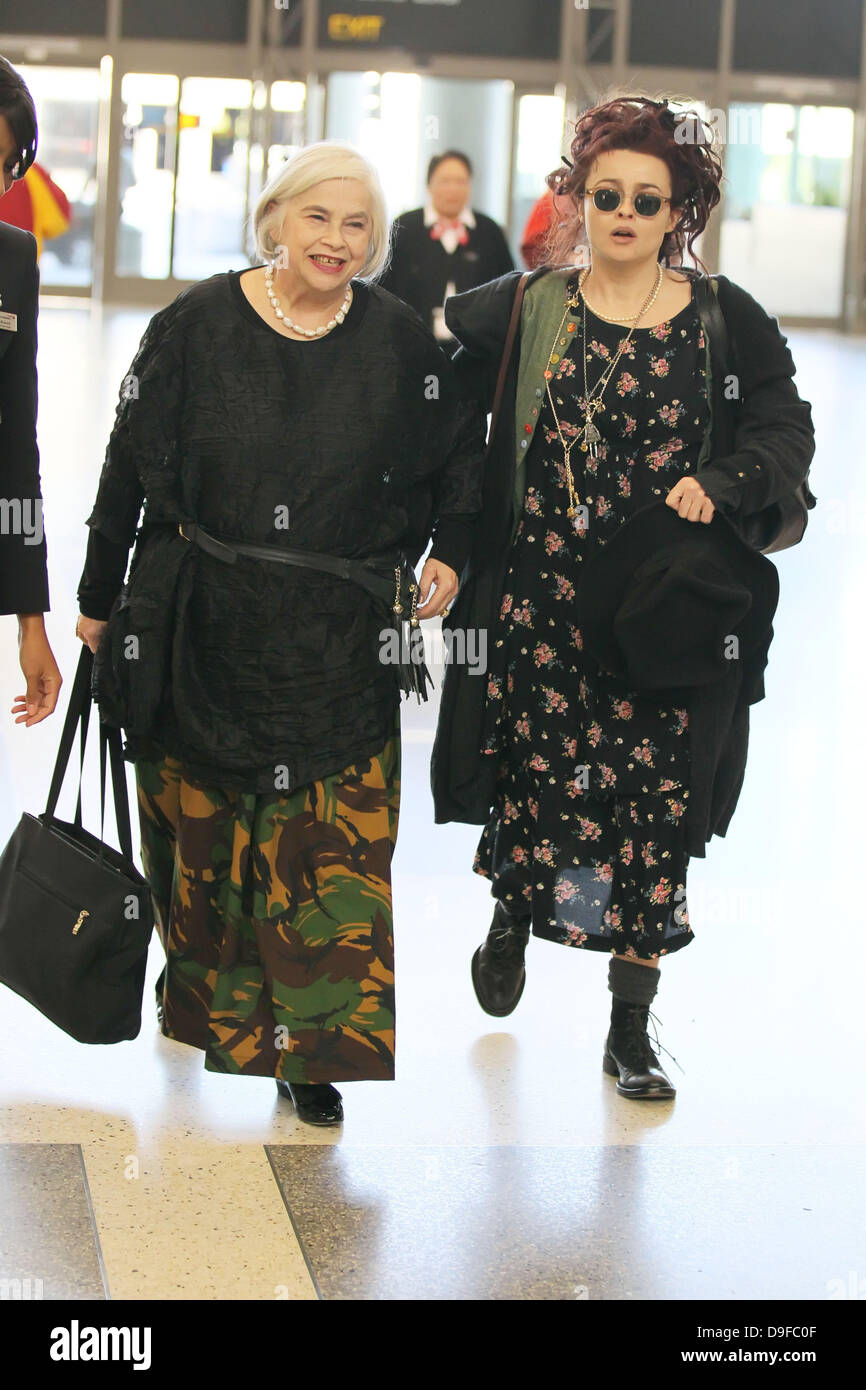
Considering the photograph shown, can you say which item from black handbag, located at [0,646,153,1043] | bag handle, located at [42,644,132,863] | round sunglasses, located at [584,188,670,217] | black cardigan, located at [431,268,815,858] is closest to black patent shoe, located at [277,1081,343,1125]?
black handbag, located at [0,646,153,1043]

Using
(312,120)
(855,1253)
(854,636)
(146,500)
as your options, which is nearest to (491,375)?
(146,500)

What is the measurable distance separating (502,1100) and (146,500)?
122 cm

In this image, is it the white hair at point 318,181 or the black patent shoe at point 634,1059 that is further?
the black patent shoe at point 634,1059

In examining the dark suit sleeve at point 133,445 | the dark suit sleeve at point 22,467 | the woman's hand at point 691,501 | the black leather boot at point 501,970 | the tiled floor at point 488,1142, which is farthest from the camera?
the black leather boot at point 501,970

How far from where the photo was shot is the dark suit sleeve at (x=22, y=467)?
8.80 ft

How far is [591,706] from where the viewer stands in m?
3.16

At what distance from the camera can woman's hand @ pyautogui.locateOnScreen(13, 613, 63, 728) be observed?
287cm

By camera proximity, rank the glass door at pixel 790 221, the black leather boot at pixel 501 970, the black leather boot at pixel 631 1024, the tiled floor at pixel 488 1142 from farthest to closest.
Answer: the glass door at pixel 790 221 → the black leather boot at pixel 501 970 → the black leather boot at pixel 631 1024 → the tiled floor at pixel 488 1142

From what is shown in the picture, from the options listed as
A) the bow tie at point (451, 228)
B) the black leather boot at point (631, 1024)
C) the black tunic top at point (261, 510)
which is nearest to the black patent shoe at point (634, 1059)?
the black leather boot at point (631, 1024)

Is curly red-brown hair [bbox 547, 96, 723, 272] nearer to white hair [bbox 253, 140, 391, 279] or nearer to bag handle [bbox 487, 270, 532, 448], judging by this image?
bag handle [bbox 487, 270, 532, 448]

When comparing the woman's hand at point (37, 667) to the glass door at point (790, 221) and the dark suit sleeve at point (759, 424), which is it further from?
the glass door at point (790, 221)

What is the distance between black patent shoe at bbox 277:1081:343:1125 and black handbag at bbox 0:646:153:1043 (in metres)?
0.30

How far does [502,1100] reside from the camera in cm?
312
